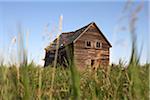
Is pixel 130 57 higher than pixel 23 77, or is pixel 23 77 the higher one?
pixel 130 57

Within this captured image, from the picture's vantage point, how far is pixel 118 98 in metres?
2.48

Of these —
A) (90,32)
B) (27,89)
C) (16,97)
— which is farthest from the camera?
(90,32)

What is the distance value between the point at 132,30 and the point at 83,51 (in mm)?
32514

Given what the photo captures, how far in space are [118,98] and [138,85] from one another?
1048 mm

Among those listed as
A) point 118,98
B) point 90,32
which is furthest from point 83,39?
point 118,98

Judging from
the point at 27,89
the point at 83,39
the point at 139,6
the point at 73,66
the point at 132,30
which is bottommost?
the point at 27,89

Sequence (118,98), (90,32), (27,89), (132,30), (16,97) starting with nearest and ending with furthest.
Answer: (132,30) < (27,89) < (16,97) < (118,98) < (90,32)

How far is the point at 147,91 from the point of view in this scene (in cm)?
172

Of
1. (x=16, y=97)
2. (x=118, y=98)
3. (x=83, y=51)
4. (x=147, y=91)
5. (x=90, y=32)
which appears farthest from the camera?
(x=90, y=32)

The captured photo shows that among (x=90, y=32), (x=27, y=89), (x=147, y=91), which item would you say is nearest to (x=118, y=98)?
(x=147, y=91)

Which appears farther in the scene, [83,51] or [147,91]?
[83,51]

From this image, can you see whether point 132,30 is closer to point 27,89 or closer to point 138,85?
point 138,85

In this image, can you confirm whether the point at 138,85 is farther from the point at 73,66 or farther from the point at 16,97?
the point at 16,97

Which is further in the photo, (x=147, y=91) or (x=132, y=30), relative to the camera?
(x=147, y=91)
